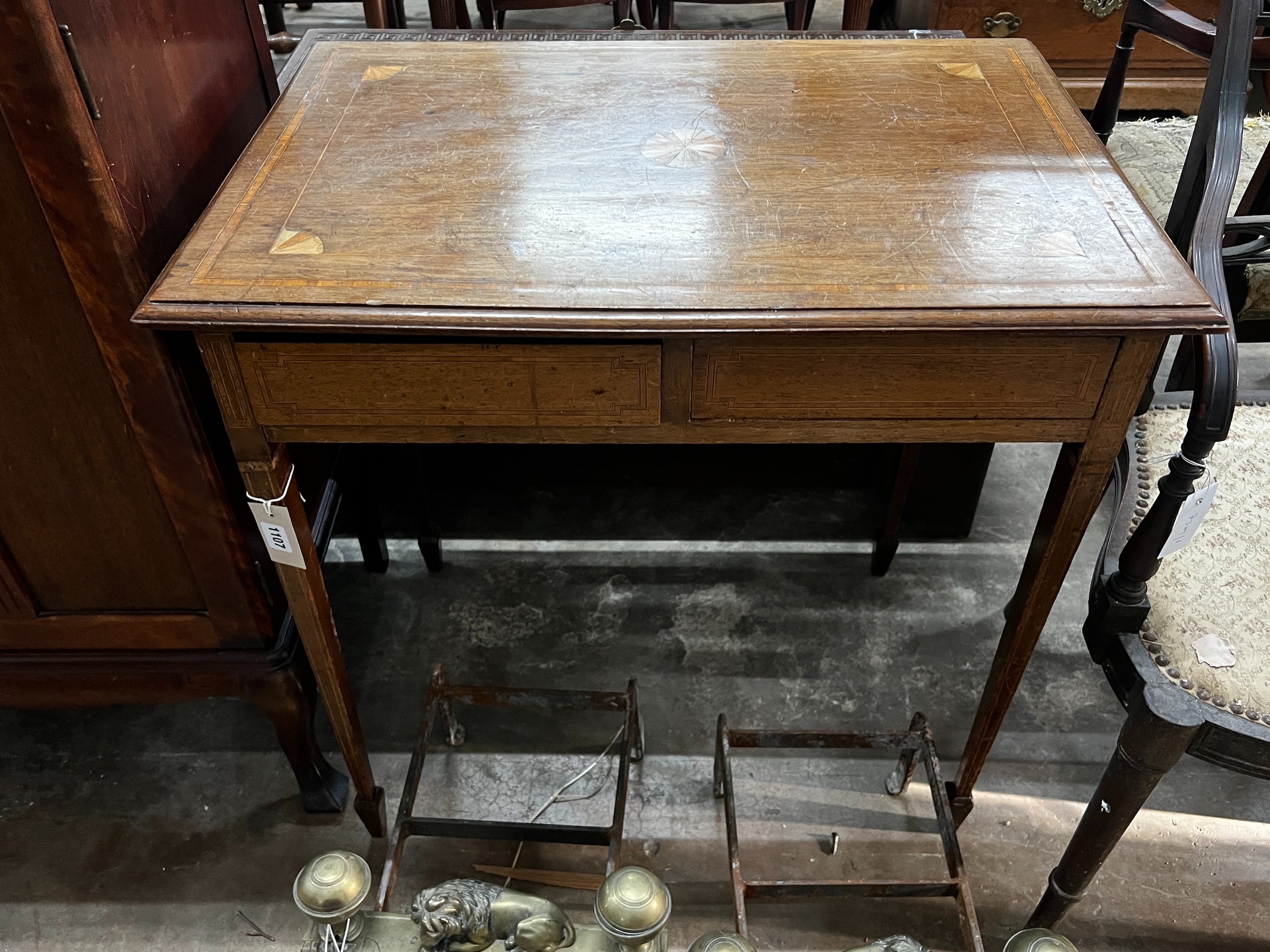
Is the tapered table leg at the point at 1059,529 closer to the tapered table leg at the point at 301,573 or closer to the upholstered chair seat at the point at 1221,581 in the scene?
the upholstered chair seat at the point at 1221,581

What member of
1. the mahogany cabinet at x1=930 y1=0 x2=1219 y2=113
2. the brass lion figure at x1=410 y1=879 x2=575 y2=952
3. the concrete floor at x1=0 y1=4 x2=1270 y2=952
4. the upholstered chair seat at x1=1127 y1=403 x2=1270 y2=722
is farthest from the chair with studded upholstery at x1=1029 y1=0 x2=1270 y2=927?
the mahogany cabinet at x1=930 y1=0 x2=1219 y2=113

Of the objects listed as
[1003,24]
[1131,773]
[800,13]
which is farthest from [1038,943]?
[1003,24]

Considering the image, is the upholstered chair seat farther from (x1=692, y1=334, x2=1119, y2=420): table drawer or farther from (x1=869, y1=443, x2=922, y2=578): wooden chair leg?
(x1=869, y1=443, x2=922, y2=578): wooden chair leg

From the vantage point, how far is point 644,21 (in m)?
3.00

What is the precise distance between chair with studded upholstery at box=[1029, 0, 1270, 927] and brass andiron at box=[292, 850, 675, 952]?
693 mm

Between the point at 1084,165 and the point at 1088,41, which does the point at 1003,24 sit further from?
the point at 1084,165

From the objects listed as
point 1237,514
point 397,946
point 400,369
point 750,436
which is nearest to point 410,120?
point 400,369

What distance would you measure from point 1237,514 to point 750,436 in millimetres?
758

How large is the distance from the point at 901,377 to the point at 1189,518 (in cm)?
41

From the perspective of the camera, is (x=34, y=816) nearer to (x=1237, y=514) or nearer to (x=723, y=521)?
(x=723, y=521)

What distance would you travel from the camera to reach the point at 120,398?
1264 mm

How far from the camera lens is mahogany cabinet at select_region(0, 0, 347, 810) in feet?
3.54

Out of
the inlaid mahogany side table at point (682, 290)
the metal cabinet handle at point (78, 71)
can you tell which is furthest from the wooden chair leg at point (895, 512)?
the metal cabinet handle at point (78, 71)

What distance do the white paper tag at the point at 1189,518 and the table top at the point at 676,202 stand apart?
0.82ft
